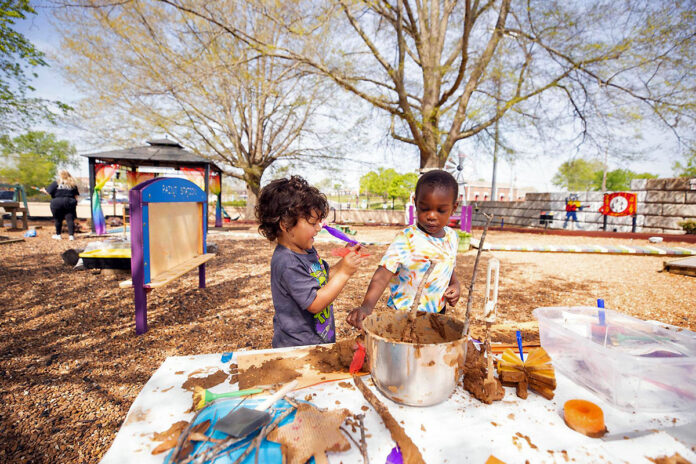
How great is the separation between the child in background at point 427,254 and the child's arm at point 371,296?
0.4 inches

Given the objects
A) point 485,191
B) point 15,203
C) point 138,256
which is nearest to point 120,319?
point 138,256

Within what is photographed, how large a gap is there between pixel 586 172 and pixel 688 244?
149ft

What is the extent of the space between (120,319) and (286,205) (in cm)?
302

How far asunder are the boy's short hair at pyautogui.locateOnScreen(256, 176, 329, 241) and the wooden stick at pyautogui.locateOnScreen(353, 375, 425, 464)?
0.92 m

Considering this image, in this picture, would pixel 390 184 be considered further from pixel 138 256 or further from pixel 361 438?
pixel 361 438

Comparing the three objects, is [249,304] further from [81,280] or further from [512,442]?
[512,442]

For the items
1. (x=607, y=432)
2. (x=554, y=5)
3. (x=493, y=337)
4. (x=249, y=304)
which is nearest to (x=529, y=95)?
(x=554, y=5)

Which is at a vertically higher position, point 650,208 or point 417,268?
point 650,208

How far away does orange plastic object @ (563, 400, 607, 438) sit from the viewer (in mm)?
849

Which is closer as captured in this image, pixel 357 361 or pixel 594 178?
pixel 357 361

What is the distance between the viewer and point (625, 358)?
37.5 inches

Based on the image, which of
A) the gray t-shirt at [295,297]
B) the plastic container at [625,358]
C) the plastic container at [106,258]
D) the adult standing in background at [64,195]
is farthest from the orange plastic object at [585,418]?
the adult standing in background at [64,195]

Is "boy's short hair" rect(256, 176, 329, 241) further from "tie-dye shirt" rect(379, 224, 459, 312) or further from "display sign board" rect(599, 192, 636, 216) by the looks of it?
"display sign board" rect(599, 192, 636, 216)

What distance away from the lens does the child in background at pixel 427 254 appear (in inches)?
64.5
